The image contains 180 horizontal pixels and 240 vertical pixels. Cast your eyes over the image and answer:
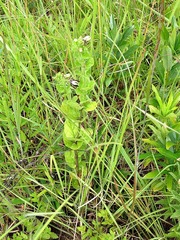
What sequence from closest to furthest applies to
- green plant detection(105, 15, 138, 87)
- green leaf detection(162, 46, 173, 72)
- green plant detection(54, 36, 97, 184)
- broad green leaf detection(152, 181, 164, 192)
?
green plant detection(54, 36, 97, 184) → broad green leaf detection(152, 181, 164, 192) → green leaf detection(162, 46, 173, 72) → green plant detection(105, 15, 138, 87)

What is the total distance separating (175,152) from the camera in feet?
3.11

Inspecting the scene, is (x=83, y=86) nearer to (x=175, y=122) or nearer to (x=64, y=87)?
(x=64, y=87)

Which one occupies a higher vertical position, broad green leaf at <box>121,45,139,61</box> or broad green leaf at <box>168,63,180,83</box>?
broad green leaf at <box>121,45,139,61</box>

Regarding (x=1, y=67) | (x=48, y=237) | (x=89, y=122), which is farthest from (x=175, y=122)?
(x=1, y=67)

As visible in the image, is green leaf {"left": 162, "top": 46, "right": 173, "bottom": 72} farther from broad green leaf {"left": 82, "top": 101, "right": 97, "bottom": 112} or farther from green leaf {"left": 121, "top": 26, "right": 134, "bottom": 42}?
broad green leaf {"left": 82, "top": 101, "right": 97, "bottom": 112}

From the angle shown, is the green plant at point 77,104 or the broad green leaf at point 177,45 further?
the broad green leaf at point 177,45

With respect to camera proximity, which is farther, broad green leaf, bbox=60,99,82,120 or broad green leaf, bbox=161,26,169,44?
broad green leaf, bbox=161,26,169,44

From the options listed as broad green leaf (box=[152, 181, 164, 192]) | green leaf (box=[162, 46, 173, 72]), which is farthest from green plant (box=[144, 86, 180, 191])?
green leaf (box=[162, 46, 173, 72])

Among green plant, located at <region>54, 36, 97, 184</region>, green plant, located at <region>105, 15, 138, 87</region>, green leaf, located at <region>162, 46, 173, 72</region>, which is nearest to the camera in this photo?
Answer: green plant, located at <region>54, 36, 97, 184</region>

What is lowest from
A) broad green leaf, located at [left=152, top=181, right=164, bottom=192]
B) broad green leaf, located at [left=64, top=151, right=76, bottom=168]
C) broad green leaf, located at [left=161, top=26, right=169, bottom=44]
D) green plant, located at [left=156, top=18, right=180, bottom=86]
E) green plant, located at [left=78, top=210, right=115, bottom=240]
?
green plant, located at [left=78, top=210, right=115, bottom=240]

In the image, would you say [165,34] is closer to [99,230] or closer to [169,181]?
[169,181]

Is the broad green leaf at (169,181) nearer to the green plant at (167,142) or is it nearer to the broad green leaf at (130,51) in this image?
the green plant at (167,142)

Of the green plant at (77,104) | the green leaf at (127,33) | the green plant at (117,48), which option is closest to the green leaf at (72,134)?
the green plant at (77,104)

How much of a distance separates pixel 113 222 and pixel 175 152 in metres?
0.23
